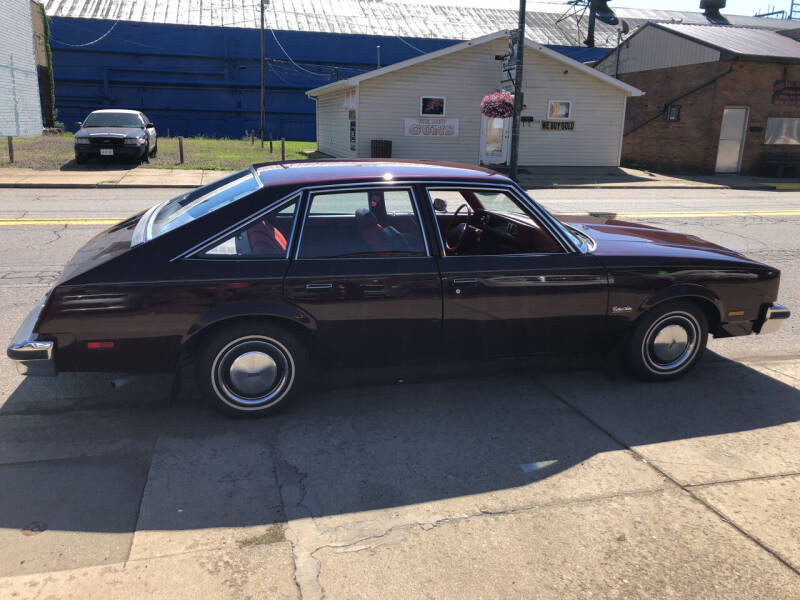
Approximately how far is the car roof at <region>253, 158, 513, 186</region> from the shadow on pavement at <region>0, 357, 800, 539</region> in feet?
4.79

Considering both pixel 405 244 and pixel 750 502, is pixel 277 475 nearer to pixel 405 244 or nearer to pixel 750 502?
pixel 405 244

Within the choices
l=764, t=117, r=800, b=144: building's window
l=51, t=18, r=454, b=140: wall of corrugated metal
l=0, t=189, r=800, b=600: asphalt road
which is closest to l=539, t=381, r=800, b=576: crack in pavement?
l=0, t=189, r=800, b=600: asphalt road

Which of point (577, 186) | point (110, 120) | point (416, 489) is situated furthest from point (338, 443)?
point (110, 120)

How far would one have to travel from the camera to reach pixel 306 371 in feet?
13.1

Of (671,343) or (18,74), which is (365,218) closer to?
(671,343)

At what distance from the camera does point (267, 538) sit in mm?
2924

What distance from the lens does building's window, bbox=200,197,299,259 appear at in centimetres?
385

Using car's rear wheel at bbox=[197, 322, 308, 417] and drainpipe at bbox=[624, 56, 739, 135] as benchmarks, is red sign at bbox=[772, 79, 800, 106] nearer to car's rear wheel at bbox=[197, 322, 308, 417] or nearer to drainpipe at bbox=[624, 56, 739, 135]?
drainpipe at bbox=[624, 56, 739, 135]

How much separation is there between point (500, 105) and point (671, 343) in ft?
59.5

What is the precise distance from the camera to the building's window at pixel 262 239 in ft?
12.6

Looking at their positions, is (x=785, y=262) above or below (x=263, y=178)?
below

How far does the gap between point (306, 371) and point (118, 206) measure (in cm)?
1061

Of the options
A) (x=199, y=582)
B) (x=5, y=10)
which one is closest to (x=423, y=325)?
(x=199, y=582)

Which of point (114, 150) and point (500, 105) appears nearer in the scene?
point (114, 150)
